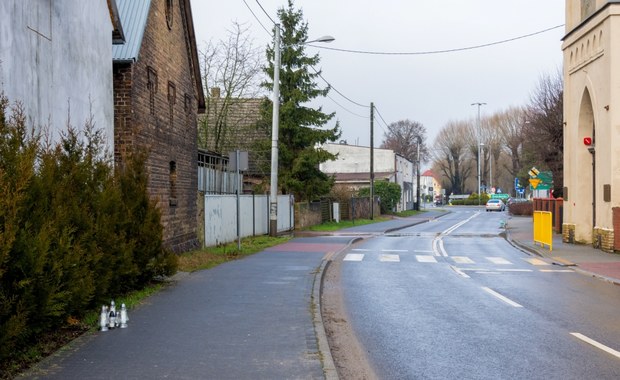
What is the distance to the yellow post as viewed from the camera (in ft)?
74.3

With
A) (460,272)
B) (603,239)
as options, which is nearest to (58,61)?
(460,272)

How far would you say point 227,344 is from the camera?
7.41m

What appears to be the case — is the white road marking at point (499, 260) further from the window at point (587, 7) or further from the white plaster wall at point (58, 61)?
the white plaster wall at point (58, 61)

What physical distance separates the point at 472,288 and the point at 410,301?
234 centimetres

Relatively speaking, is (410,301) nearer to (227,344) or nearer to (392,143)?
(227,344)

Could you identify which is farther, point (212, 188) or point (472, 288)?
point (212, 188)

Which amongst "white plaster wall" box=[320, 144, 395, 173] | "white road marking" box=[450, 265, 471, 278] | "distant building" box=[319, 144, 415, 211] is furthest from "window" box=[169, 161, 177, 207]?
"white plaster wall" box=[320, 144, 395, 173]

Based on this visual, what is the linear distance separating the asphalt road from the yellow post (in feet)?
15.1

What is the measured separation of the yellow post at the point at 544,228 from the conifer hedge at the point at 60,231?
51.6ft

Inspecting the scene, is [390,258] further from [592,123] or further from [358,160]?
[358,160]

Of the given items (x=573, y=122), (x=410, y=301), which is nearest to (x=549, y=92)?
(x=573, y=122)

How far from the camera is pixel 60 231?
7.39 metres

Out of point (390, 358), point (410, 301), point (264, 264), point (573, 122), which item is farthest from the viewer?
point (573, 122)

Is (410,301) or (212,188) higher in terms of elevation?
(212,188)
